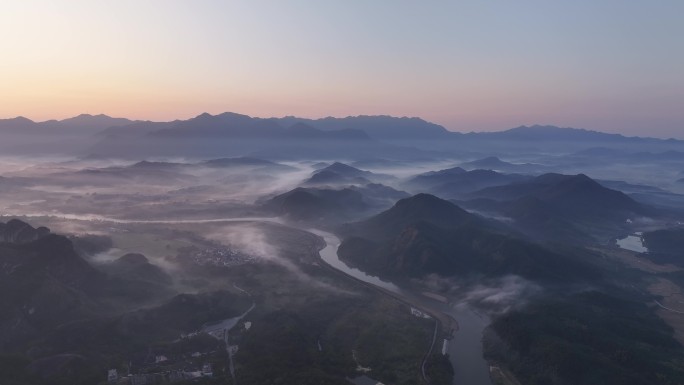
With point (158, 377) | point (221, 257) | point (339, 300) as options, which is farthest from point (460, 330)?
point (221, 257)

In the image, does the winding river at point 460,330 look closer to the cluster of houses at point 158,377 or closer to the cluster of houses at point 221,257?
the cluster of houses at point 221,257

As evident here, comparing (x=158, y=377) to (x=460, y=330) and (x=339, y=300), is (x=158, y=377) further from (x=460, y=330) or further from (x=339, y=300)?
(x=460, y=330)

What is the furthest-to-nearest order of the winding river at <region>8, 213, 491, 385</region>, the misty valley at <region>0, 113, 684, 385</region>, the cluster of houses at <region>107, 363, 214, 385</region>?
1. the winding river at <region>8, 213, 491, 385</region>
2. the misty valley at <region>0, 113, 684, 385</region>
3. the cluster of houses at <region>107, 363, 214, 385</region>

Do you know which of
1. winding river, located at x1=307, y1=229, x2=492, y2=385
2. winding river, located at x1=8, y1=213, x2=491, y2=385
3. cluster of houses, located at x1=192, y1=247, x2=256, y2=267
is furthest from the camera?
cluster of houses, located at x1=192, y1=247, x2=256, y2=267

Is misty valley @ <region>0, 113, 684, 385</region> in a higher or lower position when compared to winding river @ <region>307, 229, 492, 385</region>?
higher

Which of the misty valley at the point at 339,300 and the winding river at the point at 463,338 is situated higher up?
the misty valley at the point at 339,300

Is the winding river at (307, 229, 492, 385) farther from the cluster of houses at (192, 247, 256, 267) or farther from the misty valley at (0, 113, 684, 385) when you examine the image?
the cluster of houses at (192, 247, 256, 267)

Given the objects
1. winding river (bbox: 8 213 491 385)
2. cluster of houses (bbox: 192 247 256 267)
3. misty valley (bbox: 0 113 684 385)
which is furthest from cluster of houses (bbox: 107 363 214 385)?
cluster of houses (bbox: 192 247 256 267)

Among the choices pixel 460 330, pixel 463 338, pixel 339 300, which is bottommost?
pixel 463 338

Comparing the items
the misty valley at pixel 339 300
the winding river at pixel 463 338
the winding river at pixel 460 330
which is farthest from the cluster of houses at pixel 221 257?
the winding river at pixel 463 338

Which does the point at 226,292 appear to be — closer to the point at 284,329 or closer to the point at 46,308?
the point at 284,329

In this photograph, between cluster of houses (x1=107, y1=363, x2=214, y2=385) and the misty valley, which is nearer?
cluster of houses (x1=107, y1=363, x2=214, y2=385)
